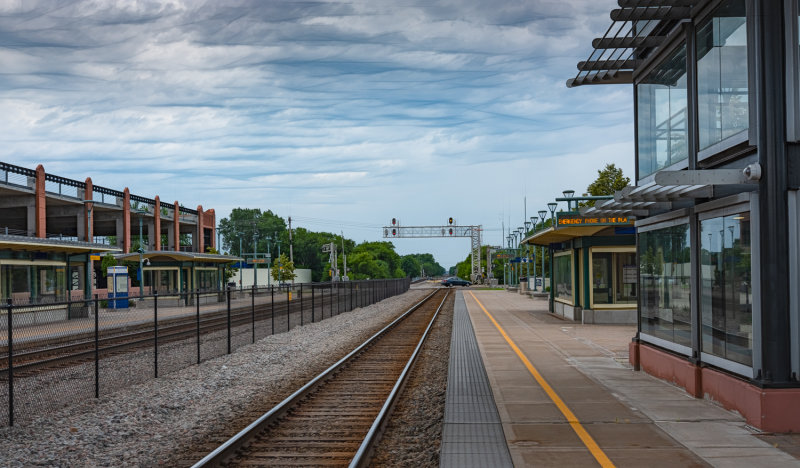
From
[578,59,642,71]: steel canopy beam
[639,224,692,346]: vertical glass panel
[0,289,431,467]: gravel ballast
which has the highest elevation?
[578,59,642,71]: steel canopy beam

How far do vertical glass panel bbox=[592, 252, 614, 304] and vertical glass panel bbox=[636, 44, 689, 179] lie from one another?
1236cm

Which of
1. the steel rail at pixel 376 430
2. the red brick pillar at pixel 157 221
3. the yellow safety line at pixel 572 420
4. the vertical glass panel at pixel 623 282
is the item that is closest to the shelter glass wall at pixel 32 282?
the steel rail at pixel 376 430

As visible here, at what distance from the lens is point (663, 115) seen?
1257 centimetres

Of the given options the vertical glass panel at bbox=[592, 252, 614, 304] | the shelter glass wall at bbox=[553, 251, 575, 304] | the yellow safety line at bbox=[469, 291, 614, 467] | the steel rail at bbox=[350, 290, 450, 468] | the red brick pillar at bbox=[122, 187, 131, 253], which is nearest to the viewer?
the steel rail at bbox=[350, 290, 450, 468]

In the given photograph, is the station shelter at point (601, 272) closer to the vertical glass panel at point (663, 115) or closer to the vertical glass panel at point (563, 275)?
the vertical glass panel at point (563, 275)

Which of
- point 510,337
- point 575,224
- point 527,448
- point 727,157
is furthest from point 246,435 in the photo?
point 575,224

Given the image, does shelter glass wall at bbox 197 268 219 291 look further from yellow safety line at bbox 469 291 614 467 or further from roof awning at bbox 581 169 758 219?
roof awning at bbox 581 169 758 219

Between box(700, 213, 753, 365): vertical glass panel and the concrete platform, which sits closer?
the concrete platform

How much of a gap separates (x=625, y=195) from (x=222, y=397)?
24.9ft

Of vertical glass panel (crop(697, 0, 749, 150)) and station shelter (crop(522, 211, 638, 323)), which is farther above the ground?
vertical glass panel (crop(697, 0, 749, 150))

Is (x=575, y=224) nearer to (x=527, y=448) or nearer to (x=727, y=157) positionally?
(x=727, y=157)

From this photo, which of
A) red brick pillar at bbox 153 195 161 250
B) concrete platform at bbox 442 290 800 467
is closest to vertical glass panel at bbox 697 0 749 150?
concrete platform at bbox 442 290 800 467

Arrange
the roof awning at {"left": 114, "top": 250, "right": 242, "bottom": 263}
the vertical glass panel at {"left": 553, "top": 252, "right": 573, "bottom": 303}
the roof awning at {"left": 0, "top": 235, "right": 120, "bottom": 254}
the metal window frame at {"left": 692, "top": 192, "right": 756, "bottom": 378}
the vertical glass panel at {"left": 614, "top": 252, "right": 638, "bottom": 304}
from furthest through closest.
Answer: the roof awning at {"left": 114, "top": 250, "right": 242, "bottom": 263}, the vertical glass panel at {"left": 553, "top": 252, "right": 573, "bottom": 303}, the roof awning at {"left": 0, "top": 235, "right": 120, "bottom": 254}, the vertical glass panel at {"left": 614, "top": 252, "right": 638, "bottom": 304}, the metal window frame at {"left": 692, "top": 192, "right": 756, "bottom": 378}

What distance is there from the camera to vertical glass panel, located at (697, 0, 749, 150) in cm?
953
